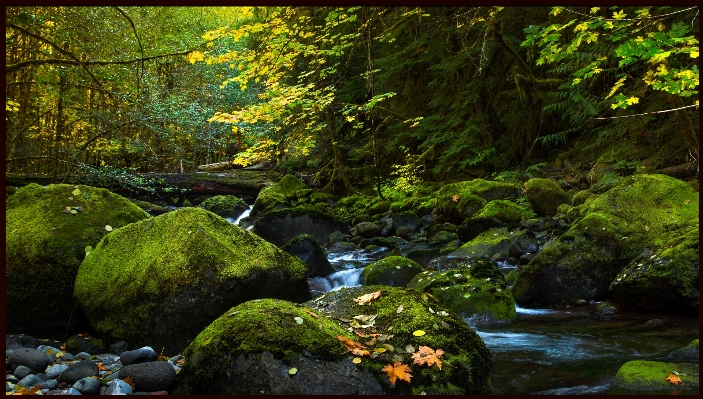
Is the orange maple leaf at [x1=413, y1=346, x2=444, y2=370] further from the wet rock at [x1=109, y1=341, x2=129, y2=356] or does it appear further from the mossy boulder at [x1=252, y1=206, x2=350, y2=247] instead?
the mossy boulder at [x1=252, y1=206, x2=350, y2=247]

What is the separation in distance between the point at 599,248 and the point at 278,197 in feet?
38.2

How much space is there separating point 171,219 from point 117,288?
2.76 ft

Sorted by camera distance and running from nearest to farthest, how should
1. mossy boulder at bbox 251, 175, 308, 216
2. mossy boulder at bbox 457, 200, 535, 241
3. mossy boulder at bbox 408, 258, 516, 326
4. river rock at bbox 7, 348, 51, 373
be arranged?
river rock at bbox 7, 348, 51, 373
mossy boulder at bbox 408, 258, 516, 326
mossy boulder at bbox 457, 200, 535, 241
mossy boulder at bbox 251, 175, 308, 216

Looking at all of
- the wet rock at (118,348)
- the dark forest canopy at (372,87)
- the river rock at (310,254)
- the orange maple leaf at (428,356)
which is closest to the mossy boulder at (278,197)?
the dark forest canopy at (372,87)

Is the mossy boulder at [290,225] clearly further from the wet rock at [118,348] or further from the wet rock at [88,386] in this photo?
the wet rock at [88,386]

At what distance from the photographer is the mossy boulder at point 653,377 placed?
3037 mm

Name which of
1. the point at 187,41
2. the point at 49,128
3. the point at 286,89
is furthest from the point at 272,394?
the point at 49,128

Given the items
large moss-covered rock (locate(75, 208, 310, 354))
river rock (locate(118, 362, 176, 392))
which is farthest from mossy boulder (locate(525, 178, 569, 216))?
river rock (locate(118, 362, 176, 392))

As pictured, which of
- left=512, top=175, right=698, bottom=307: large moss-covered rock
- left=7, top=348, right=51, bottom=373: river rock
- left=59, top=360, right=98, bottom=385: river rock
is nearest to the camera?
left=59, top=360, right=98, bottom=385: river rock

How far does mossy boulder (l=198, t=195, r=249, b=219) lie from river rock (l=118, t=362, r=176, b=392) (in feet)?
42.5

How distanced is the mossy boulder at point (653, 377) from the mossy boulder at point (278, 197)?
12728 mm

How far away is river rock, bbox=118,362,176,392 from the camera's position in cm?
299

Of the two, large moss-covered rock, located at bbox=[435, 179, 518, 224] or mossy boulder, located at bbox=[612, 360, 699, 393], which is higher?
large moss-covered rock, located at bbox=[435, 179, 518, 224]

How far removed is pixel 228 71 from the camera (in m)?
23.2
